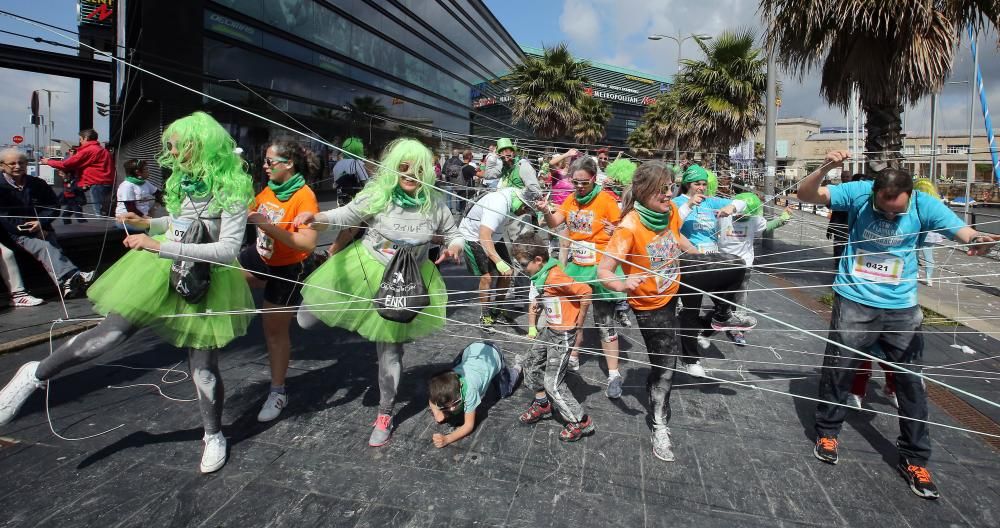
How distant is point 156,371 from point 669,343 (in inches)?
143

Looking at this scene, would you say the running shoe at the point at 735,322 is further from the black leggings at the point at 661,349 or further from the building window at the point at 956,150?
the building window at the point at 956,150

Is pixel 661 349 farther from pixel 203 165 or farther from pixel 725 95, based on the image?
pixel 725 95

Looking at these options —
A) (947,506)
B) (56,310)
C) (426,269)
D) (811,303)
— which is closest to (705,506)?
(947,506)

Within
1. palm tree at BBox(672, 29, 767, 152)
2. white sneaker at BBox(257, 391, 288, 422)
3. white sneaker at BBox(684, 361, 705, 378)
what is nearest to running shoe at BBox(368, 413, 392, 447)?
white sneaker at BBox(257, 391, 288, 422)

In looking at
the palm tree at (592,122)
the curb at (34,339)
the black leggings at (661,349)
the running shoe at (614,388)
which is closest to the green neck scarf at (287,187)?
the black leggings at (661,349)

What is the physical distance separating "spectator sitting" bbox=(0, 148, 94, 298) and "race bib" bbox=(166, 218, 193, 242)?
11.2 ft

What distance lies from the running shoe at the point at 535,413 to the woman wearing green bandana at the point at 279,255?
1499 millimetres

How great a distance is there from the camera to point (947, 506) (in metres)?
2.48

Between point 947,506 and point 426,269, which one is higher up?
point 426,269

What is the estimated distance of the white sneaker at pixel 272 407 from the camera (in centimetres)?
319

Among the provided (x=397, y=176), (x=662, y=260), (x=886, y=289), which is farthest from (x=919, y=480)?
(x=397, y=176)

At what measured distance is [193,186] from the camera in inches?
100

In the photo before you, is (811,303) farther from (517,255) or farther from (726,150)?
(726,150)

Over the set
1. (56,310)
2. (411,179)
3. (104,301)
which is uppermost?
(411,179)
